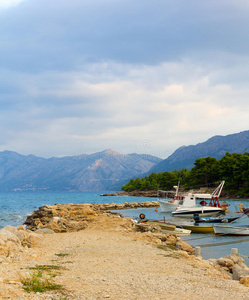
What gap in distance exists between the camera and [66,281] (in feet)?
33.3

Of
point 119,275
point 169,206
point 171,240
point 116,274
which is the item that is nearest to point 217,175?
point 169,206

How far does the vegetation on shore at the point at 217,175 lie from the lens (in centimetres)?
11856

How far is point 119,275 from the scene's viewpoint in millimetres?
11586

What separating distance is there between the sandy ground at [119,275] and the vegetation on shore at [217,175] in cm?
10742

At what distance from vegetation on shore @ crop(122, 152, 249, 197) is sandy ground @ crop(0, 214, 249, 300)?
10742 centimetres

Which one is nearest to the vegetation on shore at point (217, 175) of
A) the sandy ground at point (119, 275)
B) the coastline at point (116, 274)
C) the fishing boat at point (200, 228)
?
the fishing boat at point (200, 228)

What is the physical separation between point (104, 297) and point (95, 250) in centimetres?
943

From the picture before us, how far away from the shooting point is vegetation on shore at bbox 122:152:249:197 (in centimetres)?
11856

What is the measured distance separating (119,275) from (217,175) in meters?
134

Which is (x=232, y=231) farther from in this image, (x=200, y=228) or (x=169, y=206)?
(x=169, y=206)

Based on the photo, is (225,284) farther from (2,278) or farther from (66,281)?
(2,278)

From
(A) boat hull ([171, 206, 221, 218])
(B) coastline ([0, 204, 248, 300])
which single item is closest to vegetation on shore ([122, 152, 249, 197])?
(A) boat hull ([171, 206, 221, 218])

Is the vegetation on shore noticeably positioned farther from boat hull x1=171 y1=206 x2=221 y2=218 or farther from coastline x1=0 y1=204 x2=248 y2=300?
coastline x1=0 y1=204 x2=248 y2=300

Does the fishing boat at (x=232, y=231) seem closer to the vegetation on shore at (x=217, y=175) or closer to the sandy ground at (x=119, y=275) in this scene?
the sandy ground at (x=119, y=275)
